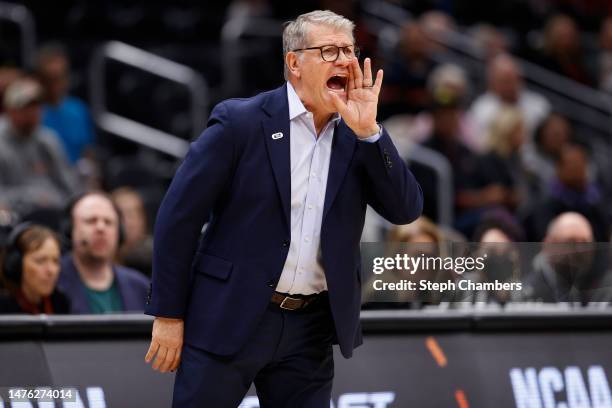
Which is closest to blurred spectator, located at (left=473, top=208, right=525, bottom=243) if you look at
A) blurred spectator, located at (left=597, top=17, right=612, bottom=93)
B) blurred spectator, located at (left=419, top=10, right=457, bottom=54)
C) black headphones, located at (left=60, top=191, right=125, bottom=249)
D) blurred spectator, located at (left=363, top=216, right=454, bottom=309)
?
blurred spectator, located at (left=363, top=216, right=454, bottom=309)

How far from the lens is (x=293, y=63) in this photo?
13.4ft

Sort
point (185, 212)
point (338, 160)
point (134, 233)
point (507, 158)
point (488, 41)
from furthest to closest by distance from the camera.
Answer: point (488, 41)
point (507, 158)
point (134, 233)
point (338, 160)
point (185, 212)

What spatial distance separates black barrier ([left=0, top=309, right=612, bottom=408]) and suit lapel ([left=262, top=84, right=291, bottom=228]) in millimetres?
1338

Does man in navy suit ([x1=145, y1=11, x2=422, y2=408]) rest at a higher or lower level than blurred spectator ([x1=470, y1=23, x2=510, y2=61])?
lower

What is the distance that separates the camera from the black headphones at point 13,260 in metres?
5.97

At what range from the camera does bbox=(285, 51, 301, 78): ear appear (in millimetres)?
4077

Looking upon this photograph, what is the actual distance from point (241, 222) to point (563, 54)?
9.26 metres

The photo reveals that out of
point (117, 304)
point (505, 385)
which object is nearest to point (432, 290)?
point (505, 385)

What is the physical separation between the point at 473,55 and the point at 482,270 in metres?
7.83

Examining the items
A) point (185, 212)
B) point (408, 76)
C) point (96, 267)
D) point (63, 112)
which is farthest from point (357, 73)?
point (408, 76)

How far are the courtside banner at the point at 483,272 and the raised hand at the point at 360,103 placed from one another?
3.18 ft

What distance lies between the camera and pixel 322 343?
13.9ft

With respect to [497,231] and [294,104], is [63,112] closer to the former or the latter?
[497,231]

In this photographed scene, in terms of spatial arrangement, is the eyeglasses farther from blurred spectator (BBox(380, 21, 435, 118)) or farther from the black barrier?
blurred spectator (BBox(380, 21, 435, 118))
